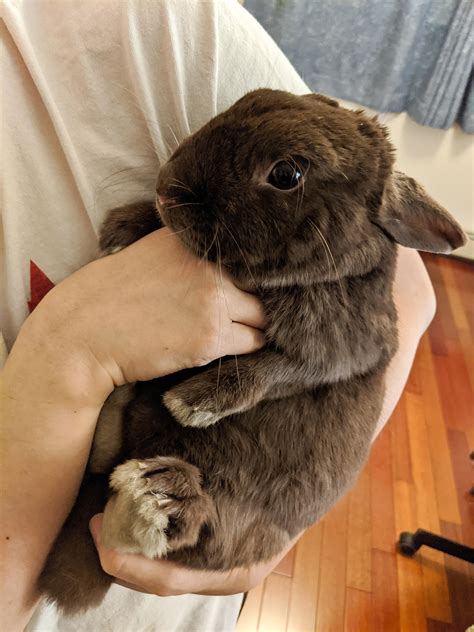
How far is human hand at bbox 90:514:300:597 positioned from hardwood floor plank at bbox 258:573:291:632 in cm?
129

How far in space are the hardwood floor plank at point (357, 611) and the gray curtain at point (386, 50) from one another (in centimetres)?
358

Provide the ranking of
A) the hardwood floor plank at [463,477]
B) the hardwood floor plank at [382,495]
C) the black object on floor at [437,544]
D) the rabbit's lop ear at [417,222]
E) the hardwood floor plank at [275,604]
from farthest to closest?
the hardwood floor plank at [463,477] < the hardwood floor plank at [382,495] < the black object on floor at [437,544] < the hardwood floor plank at [275,604] < the rabbit's lop ear at [417,222]

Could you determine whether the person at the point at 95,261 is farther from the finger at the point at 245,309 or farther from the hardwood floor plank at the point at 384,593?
the hardwood floor plank at the point at 384,593

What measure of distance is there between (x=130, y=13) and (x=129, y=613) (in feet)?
4.13

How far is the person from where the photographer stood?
0.89 metres

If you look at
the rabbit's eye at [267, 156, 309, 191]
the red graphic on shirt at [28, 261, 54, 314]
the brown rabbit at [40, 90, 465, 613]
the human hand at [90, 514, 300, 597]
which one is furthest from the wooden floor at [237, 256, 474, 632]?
the rabbit's eye at [267, 156, 309, 191]

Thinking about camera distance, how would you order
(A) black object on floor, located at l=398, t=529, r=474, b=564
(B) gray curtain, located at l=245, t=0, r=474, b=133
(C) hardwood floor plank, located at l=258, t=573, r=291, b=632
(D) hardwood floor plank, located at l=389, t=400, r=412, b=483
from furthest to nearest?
1. (B) gray curtain, located at l=245, t=0, r=474, b=133
2. (D) hardwood floor plank, located at l=389, t=400, r=412, b=483
3. (A) black object on floor, located at l=398, t=529, r=474, b=564
4. (C) hardwood floor plank, located at l=258, t=573, r=291, b=632

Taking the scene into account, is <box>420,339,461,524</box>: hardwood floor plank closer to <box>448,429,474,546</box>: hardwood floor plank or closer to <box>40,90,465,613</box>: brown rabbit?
<box>448,429,474,546</box>: hardwood floor plank

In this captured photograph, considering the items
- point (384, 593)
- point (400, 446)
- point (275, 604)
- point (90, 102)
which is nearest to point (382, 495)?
point (400, 446)

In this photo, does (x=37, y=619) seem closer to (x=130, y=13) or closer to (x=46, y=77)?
(x=46, y=77)

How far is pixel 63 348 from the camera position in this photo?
35.0 inches

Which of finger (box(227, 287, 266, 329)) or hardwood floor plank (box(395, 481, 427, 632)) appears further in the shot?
hardwood floor plank (box(395, 481, 427, 632))

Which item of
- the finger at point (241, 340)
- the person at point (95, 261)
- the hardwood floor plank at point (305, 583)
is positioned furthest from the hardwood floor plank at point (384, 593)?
the finger at point (241, 340)

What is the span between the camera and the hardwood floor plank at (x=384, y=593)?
2.14m
